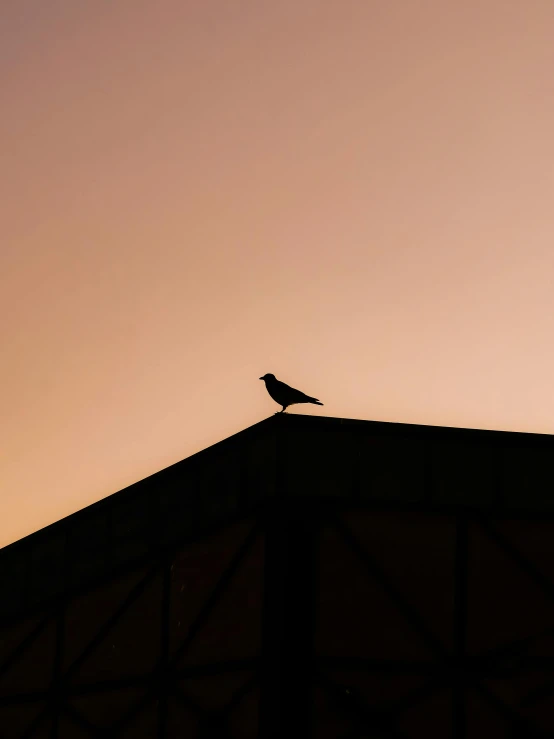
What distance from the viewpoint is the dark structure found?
2469cm

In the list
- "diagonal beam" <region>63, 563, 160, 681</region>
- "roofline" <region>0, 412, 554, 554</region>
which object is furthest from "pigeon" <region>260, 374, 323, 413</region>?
"diagonal beam" <region>63, 563, 160, 681</region>

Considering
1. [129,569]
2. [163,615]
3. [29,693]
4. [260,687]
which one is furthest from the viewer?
[29,693]

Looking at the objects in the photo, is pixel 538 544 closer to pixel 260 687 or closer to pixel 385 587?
pixel 385 587

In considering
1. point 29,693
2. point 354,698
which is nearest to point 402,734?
point 354,698

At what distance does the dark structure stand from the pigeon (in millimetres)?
1573

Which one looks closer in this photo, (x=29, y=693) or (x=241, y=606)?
(x=241, y=606)

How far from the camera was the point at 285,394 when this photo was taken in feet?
90.1

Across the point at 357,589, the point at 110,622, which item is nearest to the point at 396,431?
the point at 357,589

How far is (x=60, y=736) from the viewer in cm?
3200

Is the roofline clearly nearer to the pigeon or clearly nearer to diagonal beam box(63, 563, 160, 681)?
the pigeon

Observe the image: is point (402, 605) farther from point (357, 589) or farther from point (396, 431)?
point (396, 431)

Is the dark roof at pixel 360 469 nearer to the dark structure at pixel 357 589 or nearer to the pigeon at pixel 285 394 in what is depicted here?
the dark structure at pixel 357 589

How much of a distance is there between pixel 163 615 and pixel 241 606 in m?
3.48

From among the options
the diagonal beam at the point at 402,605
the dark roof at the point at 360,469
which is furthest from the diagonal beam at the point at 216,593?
the diagonal beam at the point at 402,605
